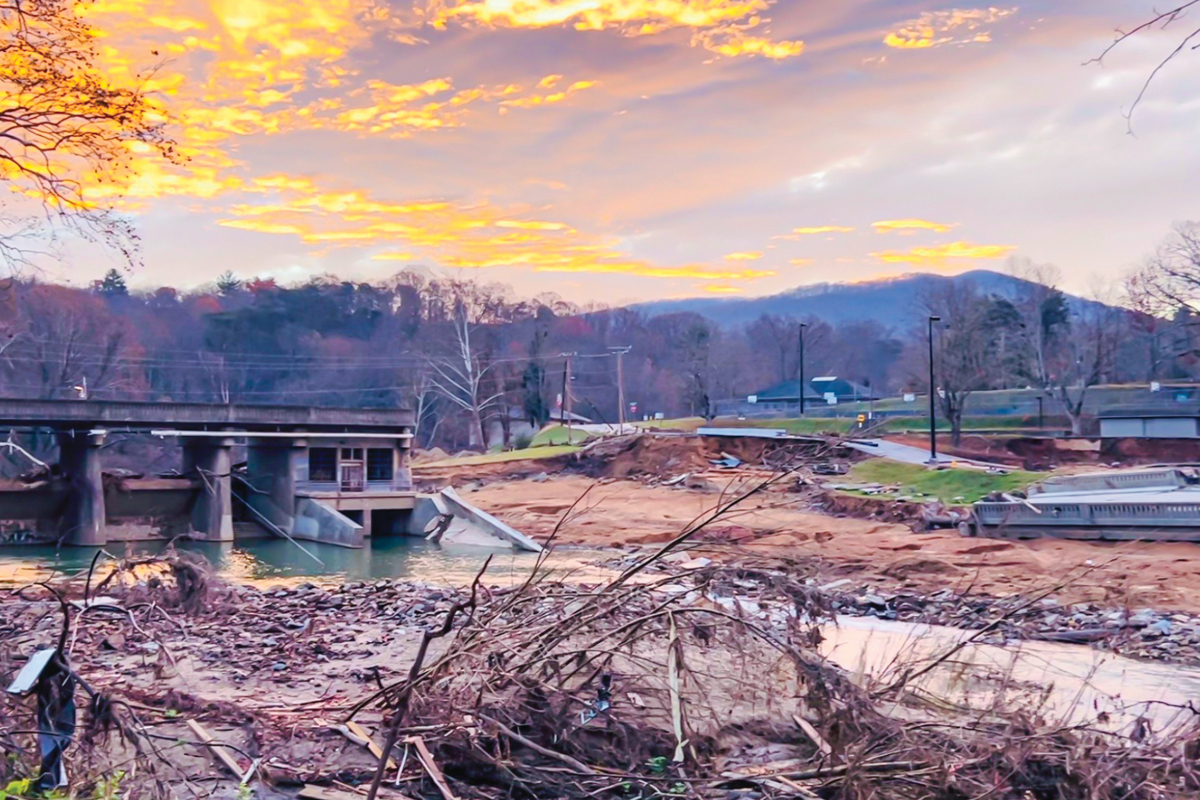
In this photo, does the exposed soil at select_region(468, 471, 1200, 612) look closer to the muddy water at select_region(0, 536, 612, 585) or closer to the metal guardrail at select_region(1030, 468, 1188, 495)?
the muddy water at select_region(0, 536, 612, 585)

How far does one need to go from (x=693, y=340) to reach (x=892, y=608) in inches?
2759

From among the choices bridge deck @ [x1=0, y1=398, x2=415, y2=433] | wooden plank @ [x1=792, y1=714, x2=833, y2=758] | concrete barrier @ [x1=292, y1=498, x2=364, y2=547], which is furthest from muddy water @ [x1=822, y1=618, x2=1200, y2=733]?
bridge deck @ [x1=0, y1=398, x2=415, y2=433]

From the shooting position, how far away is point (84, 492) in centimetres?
3400

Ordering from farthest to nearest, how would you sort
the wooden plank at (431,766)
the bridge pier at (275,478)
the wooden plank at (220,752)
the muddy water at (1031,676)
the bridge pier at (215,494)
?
the bridge pier at (275,478) → the bridge pier at (215,494) → the muddy water at (1031,676) → the wooden plank at (220,752) → the wooden plank at (431,766)

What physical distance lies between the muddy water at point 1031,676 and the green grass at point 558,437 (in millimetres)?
41775

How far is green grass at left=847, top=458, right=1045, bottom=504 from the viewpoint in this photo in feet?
107

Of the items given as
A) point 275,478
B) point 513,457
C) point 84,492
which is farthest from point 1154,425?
point 84,492

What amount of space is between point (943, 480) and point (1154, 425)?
15.4 metres

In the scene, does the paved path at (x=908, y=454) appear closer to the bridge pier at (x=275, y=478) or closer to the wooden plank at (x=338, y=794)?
the bridge pier at (x=275, y=478)

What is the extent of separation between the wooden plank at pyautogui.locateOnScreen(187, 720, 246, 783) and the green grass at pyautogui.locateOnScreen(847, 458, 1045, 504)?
2779 centimetres

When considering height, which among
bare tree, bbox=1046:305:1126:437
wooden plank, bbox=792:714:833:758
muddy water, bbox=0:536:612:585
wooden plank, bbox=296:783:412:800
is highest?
bare tree, bbox=1046:305:1126:437

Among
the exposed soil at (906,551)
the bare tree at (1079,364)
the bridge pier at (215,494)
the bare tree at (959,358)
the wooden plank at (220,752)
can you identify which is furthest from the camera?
the bare tree at (1079,364)

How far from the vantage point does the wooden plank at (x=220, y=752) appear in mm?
6848

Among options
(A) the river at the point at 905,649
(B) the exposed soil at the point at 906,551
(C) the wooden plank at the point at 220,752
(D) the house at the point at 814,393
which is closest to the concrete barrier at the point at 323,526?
(A) the river at the point at 905,649
